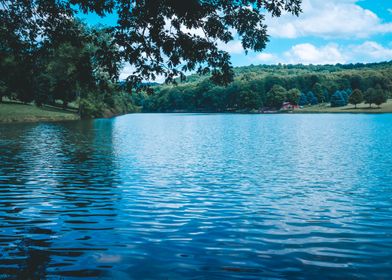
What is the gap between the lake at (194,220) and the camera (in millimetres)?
10781

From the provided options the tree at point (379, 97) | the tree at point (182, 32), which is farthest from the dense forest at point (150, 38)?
the tree at point (379, 97)

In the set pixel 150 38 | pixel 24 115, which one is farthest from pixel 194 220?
pixel 24 115

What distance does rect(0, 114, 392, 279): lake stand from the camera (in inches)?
424

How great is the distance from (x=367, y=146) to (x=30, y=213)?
39.2 m

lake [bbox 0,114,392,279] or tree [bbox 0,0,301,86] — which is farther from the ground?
tree [bbox 0,0,301,86]

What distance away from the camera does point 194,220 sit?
613 inches

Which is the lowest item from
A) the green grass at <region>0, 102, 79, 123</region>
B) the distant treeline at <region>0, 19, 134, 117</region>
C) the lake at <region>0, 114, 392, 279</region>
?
the lake at <region>0, 114, 392, 279</region>

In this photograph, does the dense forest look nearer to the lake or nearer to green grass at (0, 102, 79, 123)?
the lake

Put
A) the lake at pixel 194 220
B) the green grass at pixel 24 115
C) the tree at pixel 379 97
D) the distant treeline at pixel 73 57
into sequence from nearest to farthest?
1. the lake at pixel 194 220
2. the distant treeline at pixel 73 57
3. the green grass at pixel 24 115
4. the tree at pixel 379 97

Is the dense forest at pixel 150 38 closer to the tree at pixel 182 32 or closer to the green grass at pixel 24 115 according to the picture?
the tree at pixel 182 32

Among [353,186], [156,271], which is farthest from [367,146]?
[156,271]

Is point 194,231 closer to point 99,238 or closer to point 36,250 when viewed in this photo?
point 99,238

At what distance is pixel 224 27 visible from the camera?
51.4 feet

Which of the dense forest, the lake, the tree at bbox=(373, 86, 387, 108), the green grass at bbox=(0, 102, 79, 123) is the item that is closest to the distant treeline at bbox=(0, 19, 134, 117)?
the dense forest
